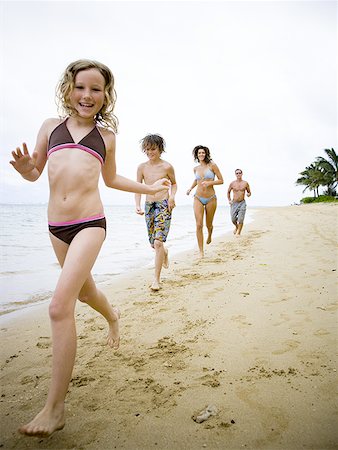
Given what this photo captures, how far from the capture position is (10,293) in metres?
4.41

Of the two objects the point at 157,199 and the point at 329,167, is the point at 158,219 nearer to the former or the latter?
the point at 157,199

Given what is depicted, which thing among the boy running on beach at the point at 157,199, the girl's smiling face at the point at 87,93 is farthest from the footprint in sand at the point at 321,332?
the girl's smiling face at the point at 87,93

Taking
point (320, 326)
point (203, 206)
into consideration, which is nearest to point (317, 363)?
point (320, 326)

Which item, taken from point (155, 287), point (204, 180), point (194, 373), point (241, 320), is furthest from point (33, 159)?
point (204, 180)

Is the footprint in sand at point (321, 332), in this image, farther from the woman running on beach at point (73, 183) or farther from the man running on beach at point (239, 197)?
the man running on beach at point (239, 197)

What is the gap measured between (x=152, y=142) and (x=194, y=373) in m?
3.60

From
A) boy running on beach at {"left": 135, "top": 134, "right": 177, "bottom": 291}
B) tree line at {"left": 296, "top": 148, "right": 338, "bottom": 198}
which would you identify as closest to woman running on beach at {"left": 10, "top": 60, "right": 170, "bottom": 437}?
boy running on beach at {"left": 135, "top": 134, "right": 177, "bottom": 291}

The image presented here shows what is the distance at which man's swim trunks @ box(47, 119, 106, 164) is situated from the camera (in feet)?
6.88

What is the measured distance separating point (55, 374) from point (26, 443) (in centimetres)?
40

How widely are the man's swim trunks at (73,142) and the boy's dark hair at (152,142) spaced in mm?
2742

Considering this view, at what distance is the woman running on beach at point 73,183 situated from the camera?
1692 millimetres

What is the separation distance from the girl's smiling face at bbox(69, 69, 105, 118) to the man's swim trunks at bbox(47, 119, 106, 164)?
0.45 ft

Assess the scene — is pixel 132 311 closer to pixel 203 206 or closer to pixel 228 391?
pixel 228 391

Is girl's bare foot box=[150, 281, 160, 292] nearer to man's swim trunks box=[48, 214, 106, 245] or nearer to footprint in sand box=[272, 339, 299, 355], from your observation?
footprint in sand box=[272, 339, 299, 355]
